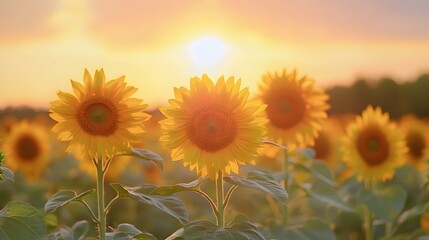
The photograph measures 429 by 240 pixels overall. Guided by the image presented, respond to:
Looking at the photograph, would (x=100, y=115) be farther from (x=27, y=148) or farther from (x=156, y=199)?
(x=27, y=148)

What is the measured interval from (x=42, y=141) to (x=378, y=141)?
11.2 feet

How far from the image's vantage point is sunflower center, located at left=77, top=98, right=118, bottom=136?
2930mm

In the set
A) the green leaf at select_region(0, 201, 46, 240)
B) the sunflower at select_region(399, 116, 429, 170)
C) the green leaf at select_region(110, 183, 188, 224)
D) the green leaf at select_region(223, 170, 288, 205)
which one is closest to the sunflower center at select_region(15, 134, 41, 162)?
the sunflower at select_region(399, 116, 429, 170)

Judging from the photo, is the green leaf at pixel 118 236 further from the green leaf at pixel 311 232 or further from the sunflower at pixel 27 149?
the sunflower at pixel 27 149

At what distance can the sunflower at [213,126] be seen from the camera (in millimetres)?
2820

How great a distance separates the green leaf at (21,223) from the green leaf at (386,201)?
220cm

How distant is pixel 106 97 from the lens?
293 cm

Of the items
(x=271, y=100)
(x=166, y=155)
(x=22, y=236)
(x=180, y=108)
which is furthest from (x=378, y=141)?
(x=166, y=155)

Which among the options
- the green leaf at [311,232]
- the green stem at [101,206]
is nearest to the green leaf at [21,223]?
the green stem at [101,206]

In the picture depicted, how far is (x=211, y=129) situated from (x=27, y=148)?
4.57 metres

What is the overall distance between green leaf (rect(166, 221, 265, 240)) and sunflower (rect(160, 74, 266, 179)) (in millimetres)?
261

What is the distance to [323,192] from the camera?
13.8 ft

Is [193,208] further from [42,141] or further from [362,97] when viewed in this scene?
[362,97]

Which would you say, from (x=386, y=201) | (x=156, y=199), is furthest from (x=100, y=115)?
(x=386, y=201)
